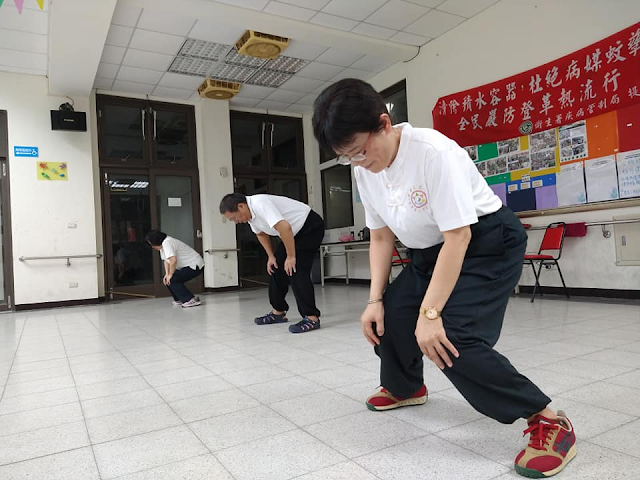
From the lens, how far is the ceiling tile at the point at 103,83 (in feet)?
21.8

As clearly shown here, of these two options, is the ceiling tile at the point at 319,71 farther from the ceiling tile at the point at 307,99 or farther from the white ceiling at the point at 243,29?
the ceiling tile at the point at 307,99

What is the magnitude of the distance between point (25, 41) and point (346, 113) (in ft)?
19.2

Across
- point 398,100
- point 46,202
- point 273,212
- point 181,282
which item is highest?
point 398,100

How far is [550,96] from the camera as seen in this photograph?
464cm

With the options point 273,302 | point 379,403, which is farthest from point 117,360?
point 379,403

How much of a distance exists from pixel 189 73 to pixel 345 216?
11.3 ft

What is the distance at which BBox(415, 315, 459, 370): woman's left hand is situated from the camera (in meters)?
1.19

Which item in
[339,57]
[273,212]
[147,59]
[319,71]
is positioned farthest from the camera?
[319,71]

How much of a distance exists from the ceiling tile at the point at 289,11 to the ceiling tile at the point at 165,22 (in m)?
0.89

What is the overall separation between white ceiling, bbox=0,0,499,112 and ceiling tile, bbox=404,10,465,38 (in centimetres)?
1

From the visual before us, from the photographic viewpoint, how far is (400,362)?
1553 mm

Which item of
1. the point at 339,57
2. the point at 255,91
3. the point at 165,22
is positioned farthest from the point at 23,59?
the point at 339,57

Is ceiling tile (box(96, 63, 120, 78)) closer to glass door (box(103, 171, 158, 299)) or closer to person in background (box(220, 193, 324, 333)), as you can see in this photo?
glass door (box(103, 171, 158, 299))

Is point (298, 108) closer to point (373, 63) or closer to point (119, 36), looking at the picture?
point (373, 63)
